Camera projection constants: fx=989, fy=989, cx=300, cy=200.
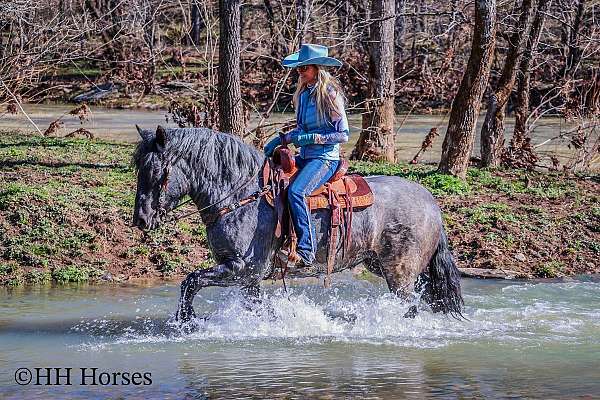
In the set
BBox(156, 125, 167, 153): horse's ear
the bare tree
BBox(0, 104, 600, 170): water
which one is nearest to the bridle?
BBox(156, 125, 167, 153): horse's ear

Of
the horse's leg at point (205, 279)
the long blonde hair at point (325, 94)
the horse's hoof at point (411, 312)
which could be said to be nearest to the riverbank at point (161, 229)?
the horse's hoof at point (411, 312)

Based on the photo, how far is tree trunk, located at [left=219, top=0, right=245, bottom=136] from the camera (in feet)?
50.1

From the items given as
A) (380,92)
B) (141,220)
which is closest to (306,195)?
(141,220)

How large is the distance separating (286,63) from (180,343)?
2.60m

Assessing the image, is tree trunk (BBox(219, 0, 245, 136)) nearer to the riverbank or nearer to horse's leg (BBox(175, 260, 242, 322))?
the riverbank

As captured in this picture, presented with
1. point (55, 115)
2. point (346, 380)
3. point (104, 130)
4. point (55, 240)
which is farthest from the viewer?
point (55, 115)

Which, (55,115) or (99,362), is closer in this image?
(99,362)

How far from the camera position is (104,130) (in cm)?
2423

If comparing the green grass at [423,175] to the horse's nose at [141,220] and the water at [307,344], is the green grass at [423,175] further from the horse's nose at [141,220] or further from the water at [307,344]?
A: the horse's nose at [141,220]

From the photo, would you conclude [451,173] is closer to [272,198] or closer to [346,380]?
[272,198]

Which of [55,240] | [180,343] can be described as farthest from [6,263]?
[180,343]

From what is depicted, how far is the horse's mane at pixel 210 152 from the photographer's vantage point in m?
8.50

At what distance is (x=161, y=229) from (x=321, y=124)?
4442 millimetres

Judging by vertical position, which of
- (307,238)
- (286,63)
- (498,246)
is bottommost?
(498,246)
